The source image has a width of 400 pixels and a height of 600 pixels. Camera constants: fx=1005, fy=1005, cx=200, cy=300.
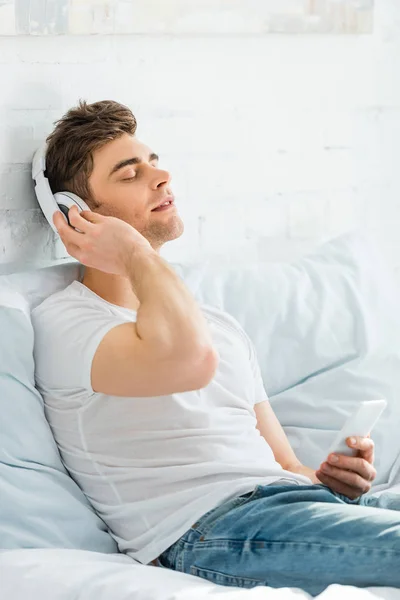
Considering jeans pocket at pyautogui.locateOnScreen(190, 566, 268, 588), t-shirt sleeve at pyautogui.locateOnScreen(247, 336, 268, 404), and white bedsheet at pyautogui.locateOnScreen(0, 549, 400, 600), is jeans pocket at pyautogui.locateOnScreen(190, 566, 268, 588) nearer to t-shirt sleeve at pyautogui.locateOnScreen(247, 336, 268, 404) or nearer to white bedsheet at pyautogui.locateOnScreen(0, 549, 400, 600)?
white bedsheet at pyautogui.locateOnScreen(0, 549, 400, 600)

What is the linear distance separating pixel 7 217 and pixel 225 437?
1.88 feet

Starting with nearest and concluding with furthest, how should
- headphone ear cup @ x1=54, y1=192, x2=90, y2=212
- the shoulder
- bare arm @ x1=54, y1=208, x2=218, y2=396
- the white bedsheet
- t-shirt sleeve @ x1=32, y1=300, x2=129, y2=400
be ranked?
the white bedsheet < bare arm @ x1=54, y1=208, x2=218, y2=396 < t-shirt sleeve @ x1=32, y1=300, x2=129, y2=400 < headphone ear cup @ x1=54, y1=192, x2=90, y2=212 < the shoulder

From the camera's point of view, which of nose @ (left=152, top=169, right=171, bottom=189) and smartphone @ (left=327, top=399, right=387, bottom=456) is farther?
nose @ (left=152, top=169, right=171, bottom=189)

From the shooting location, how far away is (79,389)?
158 cm

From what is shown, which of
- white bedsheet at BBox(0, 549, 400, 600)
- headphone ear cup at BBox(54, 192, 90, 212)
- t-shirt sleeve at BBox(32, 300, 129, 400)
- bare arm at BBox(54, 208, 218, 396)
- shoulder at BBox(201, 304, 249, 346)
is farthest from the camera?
shoulder at BBox(201, 304, 249, 346)

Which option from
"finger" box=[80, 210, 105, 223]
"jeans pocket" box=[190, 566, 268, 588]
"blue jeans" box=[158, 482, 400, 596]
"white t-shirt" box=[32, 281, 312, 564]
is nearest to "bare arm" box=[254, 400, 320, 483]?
"white t-shirt" box=[32, 281, 312, 564]

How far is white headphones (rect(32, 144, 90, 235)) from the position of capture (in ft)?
5.66

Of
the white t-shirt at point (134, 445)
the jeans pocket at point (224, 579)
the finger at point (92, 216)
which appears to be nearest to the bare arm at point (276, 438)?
the white t-shirt at point (134, 445)

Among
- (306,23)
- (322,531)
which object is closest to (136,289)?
(322,531)

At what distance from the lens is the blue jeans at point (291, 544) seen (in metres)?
1.38

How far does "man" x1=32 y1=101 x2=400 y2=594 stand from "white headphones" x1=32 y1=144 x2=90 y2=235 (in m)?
0.03

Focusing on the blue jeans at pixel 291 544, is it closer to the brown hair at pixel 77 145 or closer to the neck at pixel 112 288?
the neck at pixel 112 288

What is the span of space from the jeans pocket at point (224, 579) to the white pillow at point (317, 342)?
1.46ft

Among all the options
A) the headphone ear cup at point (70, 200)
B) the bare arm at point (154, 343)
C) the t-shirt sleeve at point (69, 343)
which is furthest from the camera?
the headphone ear cup at point (70, 200)
